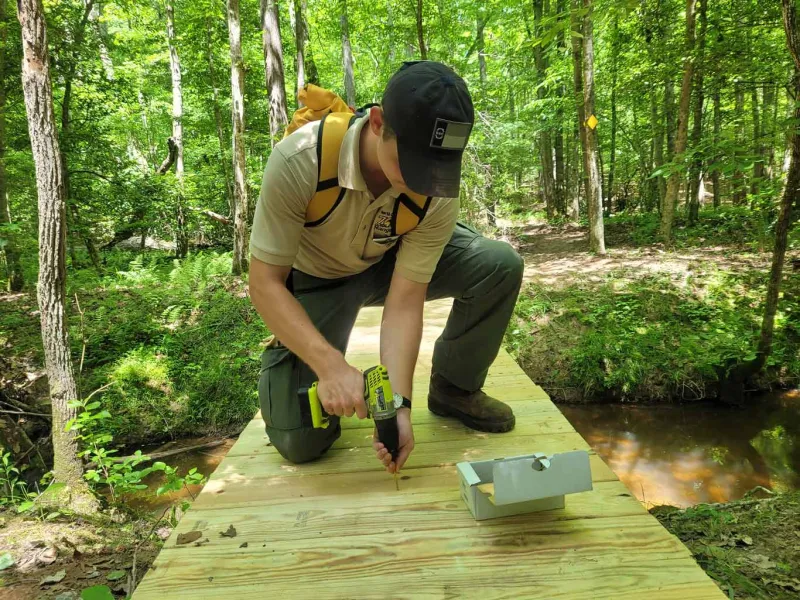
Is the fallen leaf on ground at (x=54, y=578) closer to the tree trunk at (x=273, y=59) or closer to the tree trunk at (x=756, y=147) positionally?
the tree trunk at (x=756, y=147)

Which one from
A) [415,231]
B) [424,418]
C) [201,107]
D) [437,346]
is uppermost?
[201,107]

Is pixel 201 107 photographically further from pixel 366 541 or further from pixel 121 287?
pixel 366 541

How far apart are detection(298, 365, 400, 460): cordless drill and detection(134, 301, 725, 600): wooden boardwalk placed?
231 millimetres

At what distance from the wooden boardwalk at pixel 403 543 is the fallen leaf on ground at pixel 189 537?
2cm

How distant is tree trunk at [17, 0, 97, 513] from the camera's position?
3504 mm

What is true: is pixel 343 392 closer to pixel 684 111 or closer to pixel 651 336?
pixel 651 336

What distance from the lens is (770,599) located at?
184cm

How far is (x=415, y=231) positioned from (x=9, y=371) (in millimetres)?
6003

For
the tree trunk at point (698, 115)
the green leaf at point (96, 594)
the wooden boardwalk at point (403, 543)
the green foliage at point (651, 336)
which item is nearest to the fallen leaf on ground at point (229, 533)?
the wooden boardwalk at point (403, 543)

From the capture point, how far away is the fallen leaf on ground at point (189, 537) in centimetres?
155

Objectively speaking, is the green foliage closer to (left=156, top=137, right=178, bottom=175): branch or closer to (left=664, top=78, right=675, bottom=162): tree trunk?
(left=664, top=78, right=675, bottom=162): tree trunk

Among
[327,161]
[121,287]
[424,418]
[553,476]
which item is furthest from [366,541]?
[121,287]

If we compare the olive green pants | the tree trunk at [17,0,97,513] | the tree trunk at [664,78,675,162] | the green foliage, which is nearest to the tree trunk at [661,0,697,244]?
the tree trunk at [664,78,675,162]

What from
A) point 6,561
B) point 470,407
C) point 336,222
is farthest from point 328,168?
point 6,561
